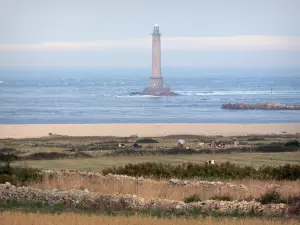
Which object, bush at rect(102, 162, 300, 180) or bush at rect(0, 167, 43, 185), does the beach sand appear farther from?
bush at rect(0, 167, 43, 185)

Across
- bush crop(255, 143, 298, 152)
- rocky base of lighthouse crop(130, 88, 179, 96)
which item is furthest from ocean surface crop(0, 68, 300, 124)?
bush crop(255, 143, 298, 152)

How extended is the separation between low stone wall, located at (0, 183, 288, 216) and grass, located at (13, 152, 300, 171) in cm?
778

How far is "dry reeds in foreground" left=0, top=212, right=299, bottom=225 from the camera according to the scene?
10.0m

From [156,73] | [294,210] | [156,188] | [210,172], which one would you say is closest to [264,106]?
[156,73]

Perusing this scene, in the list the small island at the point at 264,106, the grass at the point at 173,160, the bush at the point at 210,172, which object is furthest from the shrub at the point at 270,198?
the small island at the point at 264,106

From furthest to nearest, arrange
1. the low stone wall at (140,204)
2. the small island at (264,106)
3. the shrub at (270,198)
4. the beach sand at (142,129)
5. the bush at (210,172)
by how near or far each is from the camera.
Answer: the small island at (264,106) → the beach sand at (142,129) → the bush at (210,172) → the shrub at (270,198) → the low stone wall at (140,204)

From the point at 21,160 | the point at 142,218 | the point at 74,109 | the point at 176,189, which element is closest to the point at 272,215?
the point at 142,218

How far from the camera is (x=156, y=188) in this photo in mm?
15344

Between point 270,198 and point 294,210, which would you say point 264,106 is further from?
point 294,210

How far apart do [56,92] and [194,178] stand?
69861mm

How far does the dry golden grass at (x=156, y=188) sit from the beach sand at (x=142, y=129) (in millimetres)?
26847

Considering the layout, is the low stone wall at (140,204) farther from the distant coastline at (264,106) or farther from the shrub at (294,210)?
the distant coastline at (264,106)

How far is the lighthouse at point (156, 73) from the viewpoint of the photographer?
85.2 metres

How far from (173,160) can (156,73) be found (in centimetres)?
6626
